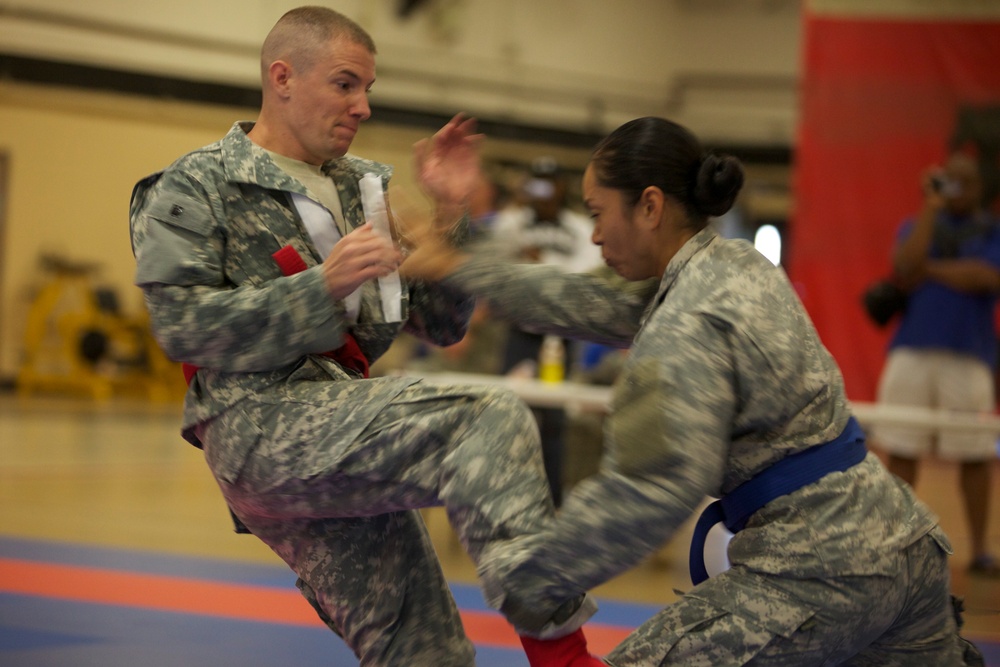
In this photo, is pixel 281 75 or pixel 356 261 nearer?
pixel 356 261

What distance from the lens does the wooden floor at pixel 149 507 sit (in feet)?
15.9

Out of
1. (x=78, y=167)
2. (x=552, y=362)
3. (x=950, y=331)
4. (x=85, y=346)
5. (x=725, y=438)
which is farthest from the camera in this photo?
(x=78, y=167)

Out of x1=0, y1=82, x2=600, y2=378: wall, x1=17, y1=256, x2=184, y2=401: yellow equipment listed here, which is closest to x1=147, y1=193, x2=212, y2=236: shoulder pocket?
x1=0, y1=82, x2=600, y2=378: wall

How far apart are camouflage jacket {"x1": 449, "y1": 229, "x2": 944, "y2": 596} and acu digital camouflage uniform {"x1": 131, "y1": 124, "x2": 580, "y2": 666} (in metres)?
0.16

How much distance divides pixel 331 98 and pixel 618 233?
2.09 ft

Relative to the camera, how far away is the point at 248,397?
6.48ft

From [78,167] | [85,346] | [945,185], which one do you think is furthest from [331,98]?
[78,167]

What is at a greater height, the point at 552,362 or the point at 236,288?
the point at 236,288

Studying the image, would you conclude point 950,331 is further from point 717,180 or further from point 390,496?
point 390,496

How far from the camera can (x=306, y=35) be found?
2127 mm

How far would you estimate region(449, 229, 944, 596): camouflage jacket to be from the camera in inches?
Answer: 66.0

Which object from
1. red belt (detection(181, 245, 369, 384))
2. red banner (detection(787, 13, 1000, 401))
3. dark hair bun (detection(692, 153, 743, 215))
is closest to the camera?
dark hair bun (detection(692, 153, 743, 215))

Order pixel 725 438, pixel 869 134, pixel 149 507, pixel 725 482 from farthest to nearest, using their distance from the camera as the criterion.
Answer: pixel 869 134 → pixel 149 507 → pixel 725 482 → pixel 725 438

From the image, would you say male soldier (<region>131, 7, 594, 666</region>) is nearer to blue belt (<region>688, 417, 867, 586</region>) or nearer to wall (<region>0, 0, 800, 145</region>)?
blue belt (<region>688, 417, 867, 586</region>)
